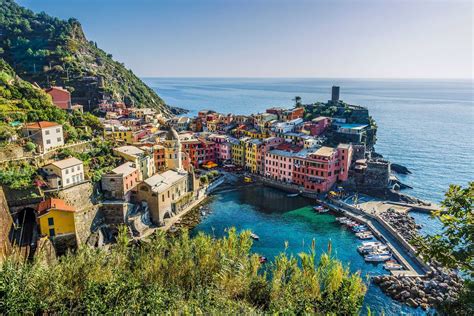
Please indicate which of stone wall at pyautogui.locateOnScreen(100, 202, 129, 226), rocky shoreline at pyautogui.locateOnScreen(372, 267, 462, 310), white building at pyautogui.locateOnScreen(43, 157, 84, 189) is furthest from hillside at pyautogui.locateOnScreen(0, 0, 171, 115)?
rocky shoreline at pyautogui.locateOnScreen(372, 267, 462, 310)

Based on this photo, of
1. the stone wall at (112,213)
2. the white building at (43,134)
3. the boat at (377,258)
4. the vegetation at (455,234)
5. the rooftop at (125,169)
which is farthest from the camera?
the white building at (43,134)

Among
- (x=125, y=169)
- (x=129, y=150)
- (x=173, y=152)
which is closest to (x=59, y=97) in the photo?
(x=129, y=150)

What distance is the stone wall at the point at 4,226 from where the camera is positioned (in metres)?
27.0

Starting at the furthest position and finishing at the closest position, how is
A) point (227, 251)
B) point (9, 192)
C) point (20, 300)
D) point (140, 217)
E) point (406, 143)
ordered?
point (406, 143) < point (140, 217) < point (9, 192) < point (227, 251) < point (20, 300)

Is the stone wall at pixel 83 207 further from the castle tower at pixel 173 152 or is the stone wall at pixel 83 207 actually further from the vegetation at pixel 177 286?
the castle tower at pixel 173 152

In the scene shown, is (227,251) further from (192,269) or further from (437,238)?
(437,238)

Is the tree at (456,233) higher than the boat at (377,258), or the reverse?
the tree at (456,233)

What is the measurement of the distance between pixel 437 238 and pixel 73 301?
1912cm

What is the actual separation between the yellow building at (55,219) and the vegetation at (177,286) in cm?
810

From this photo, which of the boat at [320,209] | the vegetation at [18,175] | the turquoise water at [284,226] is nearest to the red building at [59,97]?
the vegetation at [18,175]

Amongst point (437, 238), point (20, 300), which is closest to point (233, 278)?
point (20, 300)

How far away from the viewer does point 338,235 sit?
132ft

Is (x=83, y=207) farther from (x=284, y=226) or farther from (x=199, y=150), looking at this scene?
(x=199, y=150)

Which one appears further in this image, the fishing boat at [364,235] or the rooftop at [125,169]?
the rooftop at [125,169]
